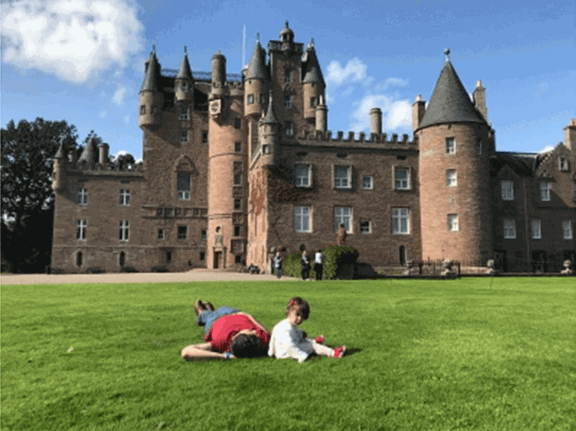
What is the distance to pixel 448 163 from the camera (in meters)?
39.2

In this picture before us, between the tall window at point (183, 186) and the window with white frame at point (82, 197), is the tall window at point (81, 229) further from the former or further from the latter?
the tall window at point (183, 186)

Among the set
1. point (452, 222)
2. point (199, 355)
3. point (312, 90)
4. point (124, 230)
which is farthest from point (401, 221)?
point (199, 355)

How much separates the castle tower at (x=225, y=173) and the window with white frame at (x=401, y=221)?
14.7 metres

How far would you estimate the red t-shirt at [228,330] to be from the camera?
621 centimetres

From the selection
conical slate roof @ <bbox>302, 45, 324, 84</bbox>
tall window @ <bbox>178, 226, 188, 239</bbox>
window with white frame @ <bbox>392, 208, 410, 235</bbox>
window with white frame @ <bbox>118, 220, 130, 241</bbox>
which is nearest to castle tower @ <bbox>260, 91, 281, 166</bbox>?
window with white frame @ <bbox>392, 208, 410, 235</bbox>

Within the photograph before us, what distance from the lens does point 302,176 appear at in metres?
39.6

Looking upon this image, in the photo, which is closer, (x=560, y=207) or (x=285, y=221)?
(x=285, y=221)

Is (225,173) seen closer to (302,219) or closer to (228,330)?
(302,219)

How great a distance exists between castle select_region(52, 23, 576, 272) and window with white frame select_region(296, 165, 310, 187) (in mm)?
168

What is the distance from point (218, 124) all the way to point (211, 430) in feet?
155

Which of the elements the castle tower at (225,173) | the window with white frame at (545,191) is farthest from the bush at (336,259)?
the window with white frame at (545,191)

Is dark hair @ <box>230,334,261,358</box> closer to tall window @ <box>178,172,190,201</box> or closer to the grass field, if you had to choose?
the grass field

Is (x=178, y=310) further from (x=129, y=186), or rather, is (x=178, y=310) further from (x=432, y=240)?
(x=129, y=186)

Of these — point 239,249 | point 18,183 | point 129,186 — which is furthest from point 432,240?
point 18,183
